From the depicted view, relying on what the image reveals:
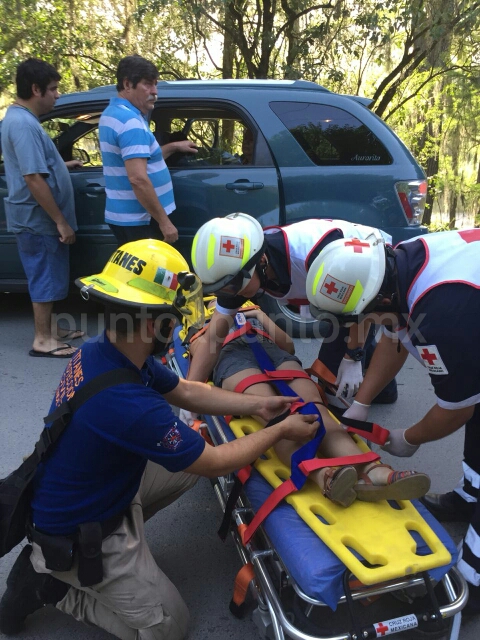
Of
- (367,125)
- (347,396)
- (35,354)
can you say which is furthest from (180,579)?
(367,125)

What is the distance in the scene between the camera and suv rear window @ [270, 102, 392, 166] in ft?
14.3

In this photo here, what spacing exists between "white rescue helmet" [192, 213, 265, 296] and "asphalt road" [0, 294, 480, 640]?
116 centimetres

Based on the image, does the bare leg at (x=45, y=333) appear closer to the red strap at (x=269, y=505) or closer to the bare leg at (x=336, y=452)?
the bare leg at (x=336, y=452)

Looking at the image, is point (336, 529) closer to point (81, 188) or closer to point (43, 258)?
point (43, 258)

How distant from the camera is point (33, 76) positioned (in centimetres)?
385

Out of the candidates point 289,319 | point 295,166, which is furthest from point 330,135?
point 289,319

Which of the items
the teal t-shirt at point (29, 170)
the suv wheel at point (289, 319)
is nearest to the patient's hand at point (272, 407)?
the suv wheel at point (289, 319)

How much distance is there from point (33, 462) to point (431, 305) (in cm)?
148

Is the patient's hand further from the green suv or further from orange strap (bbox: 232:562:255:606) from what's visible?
the green suv

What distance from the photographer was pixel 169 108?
459 centimetres

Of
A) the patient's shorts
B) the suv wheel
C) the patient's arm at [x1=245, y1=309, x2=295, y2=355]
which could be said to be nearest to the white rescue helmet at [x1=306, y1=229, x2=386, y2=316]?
the patient's shorts

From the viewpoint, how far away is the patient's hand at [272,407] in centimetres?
231

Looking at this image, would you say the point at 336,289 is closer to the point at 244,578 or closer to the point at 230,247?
the point at 230,247

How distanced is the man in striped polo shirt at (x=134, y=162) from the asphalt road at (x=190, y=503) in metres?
1.32
